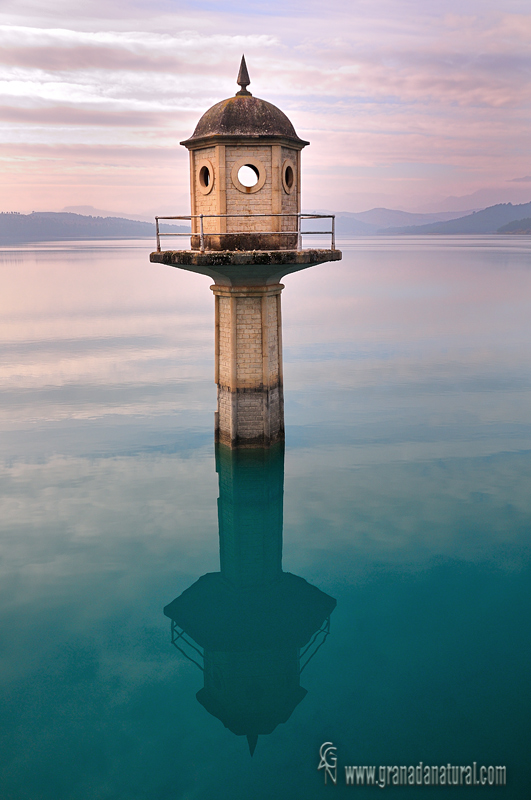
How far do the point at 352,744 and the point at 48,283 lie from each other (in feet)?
328

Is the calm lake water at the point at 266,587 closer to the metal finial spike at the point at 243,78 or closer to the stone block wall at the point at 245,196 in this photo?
the stone block wall at the point at 245,196

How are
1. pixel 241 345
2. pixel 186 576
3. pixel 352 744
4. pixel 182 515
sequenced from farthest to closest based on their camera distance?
pixel 241 345 → pixel 182 515 → pixel 186 576 → pixel 352 744

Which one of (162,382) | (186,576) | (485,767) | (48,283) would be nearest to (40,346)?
(162,382)

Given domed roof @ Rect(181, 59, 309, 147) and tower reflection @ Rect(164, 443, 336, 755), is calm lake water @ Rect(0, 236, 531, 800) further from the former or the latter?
domed roof @ Rect(181, 59, 309, 147)

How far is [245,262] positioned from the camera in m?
19.8

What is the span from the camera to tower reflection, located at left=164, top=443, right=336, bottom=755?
12.8m

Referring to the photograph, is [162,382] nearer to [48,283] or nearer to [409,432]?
[409,432]

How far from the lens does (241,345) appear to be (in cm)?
2252

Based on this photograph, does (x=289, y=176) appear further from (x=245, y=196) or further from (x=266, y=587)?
(x=266, y=587)

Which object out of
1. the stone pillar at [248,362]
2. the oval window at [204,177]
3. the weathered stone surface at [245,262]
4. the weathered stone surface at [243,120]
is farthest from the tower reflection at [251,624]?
the weathered stone surface at [243,120]

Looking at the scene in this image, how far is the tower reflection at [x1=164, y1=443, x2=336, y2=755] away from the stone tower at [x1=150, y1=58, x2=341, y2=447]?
4215 millimetres

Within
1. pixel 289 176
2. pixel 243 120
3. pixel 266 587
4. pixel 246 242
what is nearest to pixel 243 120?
pixel 243 120

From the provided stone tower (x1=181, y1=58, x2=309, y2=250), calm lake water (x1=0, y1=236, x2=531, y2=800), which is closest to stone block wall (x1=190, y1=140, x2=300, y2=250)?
stone tower (x1=181, y1=58, x2=309, y2=250)

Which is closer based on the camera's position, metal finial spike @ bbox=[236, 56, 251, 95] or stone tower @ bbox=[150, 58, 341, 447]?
stone tower @ bbox=[150, 58, 341, 447]
